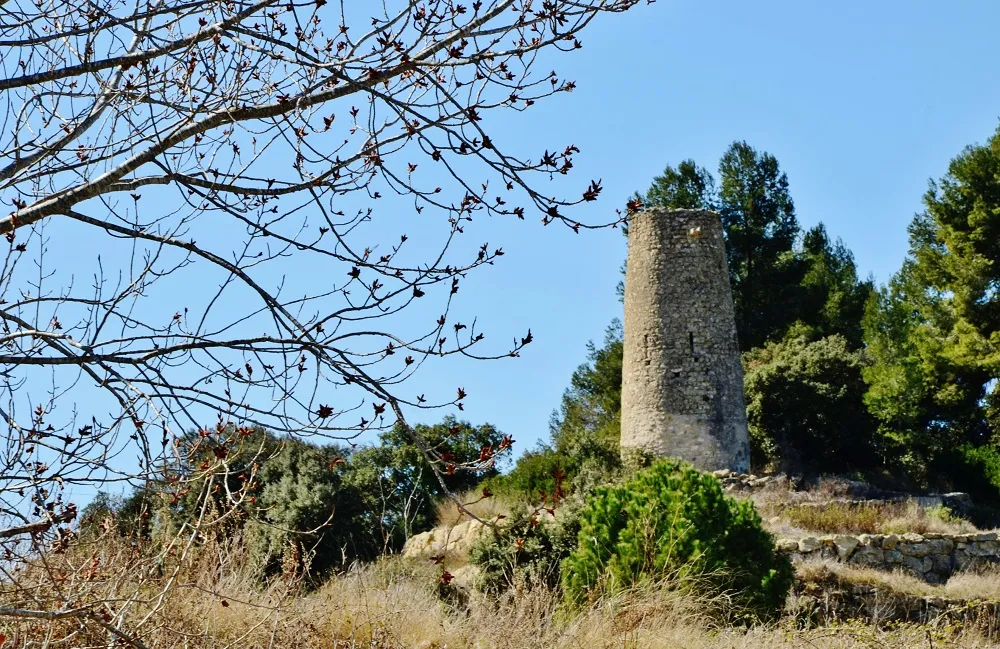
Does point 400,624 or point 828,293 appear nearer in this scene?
point 400,624

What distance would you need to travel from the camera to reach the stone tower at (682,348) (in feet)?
59.7

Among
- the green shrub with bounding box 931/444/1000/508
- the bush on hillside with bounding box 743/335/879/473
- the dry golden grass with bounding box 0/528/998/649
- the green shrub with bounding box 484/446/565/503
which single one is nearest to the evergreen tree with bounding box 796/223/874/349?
the bush on hillside with bounding box 743/335/879/473

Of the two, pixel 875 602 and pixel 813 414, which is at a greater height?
pixel 813 414

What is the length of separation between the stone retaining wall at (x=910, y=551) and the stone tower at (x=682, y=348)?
4.78m

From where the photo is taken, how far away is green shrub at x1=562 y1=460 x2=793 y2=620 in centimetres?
788

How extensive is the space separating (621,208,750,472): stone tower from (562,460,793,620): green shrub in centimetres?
911

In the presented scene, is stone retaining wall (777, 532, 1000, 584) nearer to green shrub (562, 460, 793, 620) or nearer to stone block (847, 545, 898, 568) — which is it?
stone block (847, 545, 898, 568)

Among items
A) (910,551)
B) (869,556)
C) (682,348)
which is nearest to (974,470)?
(682,348)

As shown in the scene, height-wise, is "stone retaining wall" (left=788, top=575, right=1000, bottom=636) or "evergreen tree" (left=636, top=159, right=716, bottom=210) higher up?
"evergreen tree" (left=636, top=159, right=716, bottom=210)

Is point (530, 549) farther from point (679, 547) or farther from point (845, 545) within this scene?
point (845, 545)

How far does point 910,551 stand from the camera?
13445 millimetres

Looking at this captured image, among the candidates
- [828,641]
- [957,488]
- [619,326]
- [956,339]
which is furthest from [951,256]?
[828,641]

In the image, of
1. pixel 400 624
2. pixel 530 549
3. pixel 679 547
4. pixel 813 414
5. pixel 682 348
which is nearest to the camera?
pixel 400 624

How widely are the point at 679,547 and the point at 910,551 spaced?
673cm
